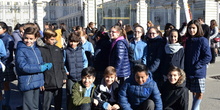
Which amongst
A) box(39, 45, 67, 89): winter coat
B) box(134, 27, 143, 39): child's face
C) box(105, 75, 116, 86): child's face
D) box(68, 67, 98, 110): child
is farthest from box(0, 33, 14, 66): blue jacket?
box(134, 27, 143, 39): child's face

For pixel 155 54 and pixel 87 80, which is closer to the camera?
pixel 87 80

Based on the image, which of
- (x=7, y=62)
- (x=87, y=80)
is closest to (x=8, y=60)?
(x=7, y=62)

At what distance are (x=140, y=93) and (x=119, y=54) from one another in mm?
911

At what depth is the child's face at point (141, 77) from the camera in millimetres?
4176

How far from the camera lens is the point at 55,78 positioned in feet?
15.5

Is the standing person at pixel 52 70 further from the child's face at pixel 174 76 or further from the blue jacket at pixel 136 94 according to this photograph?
the child's face at pixel 174 76

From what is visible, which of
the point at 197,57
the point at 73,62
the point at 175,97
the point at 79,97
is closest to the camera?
the point at 175,97

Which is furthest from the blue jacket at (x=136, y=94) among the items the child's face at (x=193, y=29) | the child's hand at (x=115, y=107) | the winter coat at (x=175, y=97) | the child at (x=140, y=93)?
the child's face at (x=193, y=29)

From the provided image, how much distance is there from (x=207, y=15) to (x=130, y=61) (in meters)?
15.9

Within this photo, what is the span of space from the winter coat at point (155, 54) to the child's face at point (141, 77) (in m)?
0.85

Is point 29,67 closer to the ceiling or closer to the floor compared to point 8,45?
closer to the floor

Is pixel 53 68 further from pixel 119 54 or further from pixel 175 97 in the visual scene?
pixel 175 97

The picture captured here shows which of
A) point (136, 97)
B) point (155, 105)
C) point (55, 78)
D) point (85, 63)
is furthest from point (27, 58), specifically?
point (155, 105)

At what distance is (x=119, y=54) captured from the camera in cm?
482
